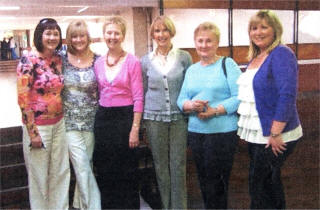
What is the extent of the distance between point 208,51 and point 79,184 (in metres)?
1.11

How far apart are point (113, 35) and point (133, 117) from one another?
1.63 ft

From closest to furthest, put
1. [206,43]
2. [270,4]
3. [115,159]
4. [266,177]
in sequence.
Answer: [266,177], [206,43], [115,159], [270,4]

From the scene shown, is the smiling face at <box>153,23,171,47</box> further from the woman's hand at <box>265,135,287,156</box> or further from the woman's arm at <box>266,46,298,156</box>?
the woman's hand at <box>265,135,287,156</box>

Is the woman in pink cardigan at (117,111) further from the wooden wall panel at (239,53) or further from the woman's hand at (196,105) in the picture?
the wooden wall panel at (239,53)

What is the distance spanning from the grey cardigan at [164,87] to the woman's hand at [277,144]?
0.59 m

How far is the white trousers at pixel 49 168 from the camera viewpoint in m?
2.14

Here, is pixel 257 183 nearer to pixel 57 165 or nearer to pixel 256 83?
pixel 256 83

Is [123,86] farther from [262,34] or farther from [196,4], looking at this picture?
[196,4]

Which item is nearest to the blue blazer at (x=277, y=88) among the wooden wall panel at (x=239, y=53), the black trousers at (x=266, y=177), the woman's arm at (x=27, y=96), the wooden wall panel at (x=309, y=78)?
the black trousers at (x=266, y=177)

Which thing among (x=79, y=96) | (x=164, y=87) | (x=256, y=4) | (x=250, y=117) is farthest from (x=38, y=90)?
(x=256, y=4)

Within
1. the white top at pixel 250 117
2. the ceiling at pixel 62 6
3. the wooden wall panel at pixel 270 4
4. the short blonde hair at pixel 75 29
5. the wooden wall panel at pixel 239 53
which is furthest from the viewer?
the ceiling at pixel 62 6

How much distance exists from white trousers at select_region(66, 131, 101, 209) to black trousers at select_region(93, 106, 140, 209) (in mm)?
46

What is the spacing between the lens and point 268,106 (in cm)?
183

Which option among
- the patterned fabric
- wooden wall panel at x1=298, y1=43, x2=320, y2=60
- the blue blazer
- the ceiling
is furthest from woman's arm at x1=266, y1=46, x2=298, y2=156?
the ceiling
